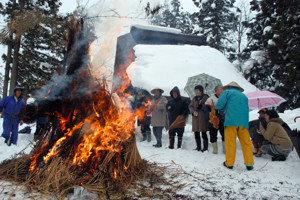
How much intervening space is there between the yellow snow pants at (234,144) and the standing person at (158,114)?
8.92 feet

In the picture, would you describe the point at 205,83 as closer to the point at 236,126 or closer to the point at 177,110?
the point at 177,110

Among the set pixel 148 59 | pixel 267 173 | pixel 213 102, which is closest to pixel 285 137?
pixel 267 173

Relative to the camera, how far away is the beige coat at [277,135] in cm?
480

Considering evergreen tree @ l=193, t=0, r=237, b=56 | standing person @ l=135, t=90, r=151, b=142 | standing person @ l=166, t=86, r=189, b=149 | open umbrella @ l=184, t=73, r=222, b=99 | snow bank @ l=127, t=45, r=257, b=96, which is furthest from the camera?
evergreen tree @ l=193, t=0, r=237, b=56

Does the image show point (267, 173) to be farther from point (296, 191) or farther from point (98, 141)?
point (98, 141)

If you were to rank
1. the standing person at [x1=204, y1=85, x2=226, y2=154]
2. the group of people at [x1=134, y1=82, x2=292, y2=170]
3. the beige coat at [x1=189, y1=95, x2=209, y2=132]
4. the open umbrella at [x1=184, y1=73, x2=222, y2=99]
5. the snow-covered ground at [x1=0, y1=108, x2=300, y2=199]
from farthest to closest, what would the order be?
the open umbrella at [x1=184, y1=73, x2=222, y2=99] → the beige coat at [x1=189, y1=95, x2=209, y2=132] → the standing person at [x1=204, y1=85, x2=226, y2=154] → the group of people at [x1=134, y1=82, x2=292, y2=170] → the snow-covered ground at [x1=0, y1=108, x2=300, y2=199]

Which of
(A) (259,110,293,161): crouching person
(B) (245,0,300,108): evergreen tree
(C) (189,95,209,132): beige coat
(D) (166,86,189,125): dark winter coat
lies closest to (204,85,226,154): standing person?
(C) (189,95,209,132): beige coat

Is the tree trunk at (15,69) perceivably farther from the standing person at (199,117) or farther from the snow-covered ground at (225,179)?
the standing person at (199,117)

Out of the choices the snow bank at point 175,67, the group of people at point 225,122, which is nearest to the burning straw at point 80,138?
the group of people at point 225,122

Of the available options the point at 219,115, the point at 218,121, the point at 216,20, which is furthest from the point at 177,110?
the point at 216,20

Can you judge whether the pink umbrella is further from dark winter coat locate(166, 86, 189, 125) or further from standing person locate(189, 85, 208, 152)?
dark winter coat locate(166, 86, 189, 125)

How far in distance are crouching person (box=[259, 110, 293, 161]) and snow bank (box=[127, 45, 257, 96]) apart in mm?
6199

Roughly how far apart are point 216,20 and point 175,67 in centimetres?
1546

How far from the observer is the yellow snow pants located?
4.13 meters
